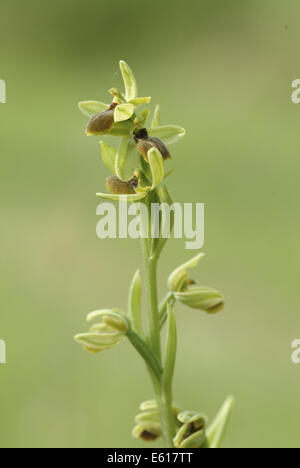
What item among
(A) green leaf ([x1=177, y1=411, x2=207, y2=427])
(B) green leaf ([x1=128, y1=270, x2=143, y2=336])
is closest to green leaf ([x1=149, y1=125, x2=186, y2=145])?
(B) green leaf ([x1=128, y1=270, x2=143, y2=336])

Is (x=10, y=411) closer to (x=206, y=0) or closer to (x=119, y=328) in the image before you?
(x=119, y=328)

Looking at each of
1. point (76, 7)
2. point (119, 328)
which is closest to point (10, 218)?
point (76, 7)

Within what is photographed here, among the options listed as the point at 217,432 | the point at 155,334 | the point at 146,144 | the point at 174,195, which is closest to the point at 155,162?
the point at 146,144

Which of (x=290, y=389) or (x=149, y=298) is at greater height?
(x=149, y=298)

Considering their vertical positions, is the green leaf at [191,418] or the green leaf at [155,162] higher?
the green leaf at [155,162]

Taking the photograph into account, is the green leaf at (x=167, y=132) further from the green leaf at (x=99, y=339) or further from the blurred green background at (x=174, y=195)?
the blurred green background at (x=174, y=195)

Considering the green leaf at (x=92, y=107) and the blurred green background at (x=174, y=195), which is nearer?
the green leaf at (x=92, y=107)

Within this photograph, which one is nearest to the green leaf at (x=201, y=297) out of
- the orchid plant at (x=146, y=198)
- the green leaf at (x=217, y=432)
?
the orchid plant at (x=146, y=198)
